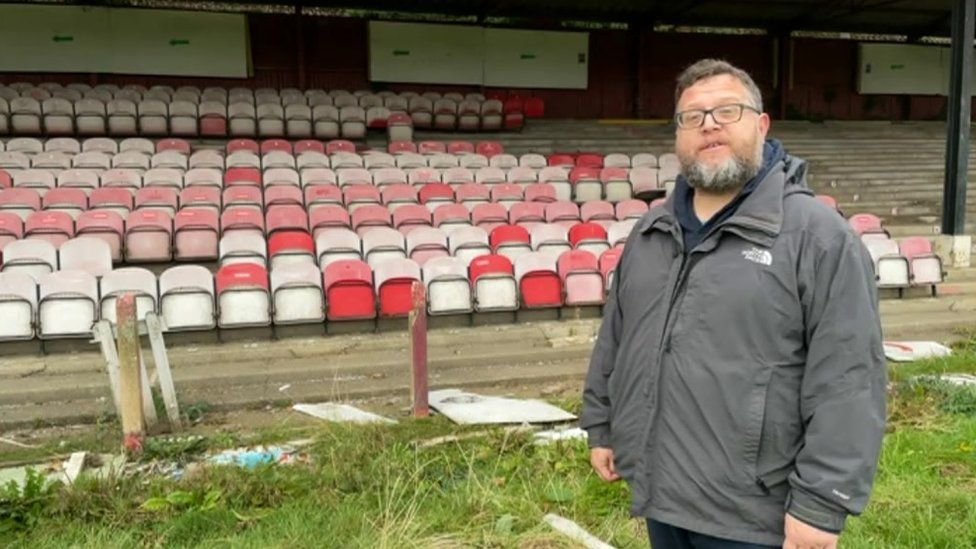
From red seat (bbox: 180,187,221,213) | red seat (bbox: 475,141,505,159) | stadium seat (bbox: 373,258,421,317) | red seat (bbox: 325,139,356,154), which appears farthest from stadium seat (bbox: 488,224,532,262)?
red seat (bbox: 475,141,505,159)

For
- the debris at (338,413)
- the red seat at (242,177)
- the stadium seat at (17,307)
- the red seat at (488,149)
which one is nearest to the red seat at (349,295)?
the debris at (338,413)

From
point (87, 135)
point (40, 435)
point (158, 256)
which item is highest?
point (87, 135)

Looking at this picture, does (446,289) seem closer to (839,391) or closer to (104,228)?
(104,228)

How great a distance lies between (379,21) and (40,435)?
44.3 feet

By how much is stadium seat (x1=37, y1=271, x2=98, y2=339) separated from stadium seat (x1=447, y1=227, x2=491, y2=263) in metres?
3.30

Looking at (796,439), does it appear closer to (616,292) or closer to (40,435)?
(616,292)

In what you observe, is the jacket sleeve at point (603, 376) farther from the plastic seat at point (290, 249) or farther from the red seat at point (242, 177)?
the red seat at point (242, 177)

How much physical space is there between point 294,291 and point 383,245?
127 centimetres

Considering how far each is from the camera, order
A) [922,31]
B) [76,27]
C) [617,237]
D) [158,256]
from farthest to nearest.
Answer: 1. [922,31]
2. [76,27]
3. [617,237]
4. [158,256]

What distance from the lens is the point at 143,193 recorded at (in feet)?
27.8

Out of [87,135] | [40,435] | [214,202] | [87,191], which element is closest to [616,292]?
[40,435]

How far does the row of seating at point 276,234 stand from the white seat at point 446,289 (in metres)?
0.60

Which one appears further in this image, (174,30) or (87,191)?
(174,30)

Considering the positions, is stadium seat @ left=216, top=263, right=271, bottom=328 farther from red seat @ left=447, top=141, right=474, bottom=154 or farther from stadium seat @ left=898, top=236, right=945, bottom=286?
stadium seat @ left=898, top=236, right=945, bottom=286
